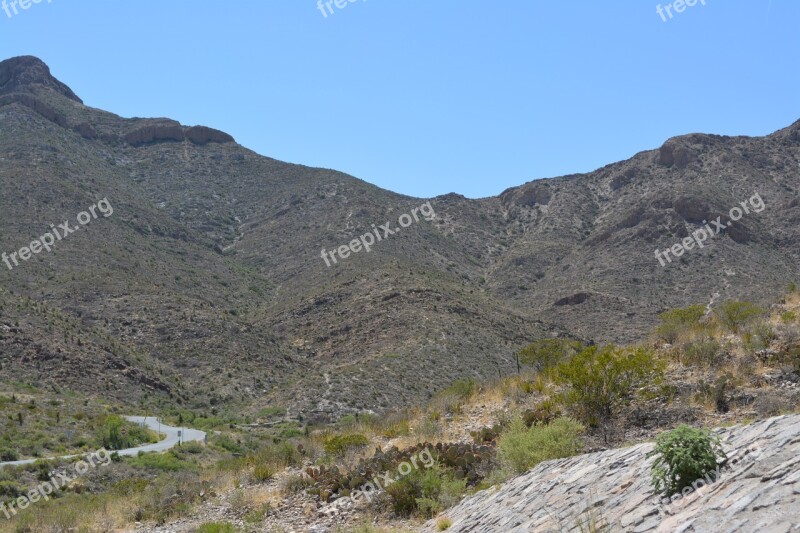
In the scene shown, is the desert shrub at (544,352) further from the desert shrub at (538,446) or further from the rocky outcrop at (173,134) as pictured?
the rocky outcrop at (173,134)

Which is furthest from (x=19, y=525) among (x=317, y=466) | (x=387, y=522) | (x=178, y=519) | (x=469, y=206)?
(x=469, y=206)

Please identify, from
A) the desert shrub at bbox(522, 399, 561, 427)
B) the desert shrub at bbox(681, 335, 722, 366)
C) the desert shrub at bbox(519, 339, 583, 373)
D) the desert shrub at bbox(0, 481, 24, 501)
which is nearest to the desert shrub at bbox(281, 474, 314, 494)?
the desert shrub at bbox(522, 399, 561, 427)

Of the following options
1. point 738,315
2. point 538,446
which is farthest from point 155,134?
point 538,446

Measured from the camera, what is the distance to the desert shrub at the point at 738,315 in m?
16.9

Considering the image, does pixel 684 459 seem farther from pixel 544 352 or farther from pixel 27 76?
pixel 27 76

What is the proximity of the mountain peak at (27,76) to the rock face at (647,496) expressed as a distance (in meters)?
135

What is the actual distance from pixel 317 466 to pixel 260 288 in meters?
54.2

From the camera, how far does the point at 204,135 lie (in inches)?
4577

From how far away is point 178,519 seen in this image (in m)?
13.0

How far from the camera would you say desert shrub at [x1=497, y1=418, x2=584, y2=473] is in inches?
412

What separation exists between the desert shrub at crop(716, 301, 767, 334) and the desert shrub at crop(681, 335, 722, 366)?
5.10 feet

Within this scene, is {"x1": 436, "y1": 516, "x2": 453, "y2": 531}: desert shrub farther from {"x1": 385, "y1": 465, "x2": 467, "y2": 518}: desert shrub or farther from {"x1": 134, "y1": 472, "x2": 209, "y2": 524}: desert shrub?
{"x1": 134, "y1": 472, "x2": 209, "y2": 524}: desert shrub

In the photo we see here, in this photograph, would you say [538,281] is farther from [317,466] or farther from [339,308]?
[317,466]

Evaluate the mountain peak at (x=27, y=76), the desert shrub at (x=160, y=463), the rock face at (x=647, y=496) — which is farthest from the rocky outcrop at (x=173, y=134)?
the rock face at (x=647, y=496)
